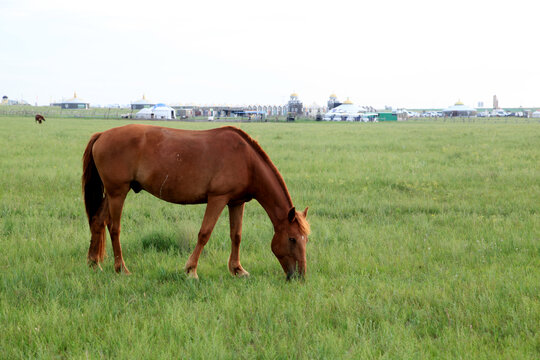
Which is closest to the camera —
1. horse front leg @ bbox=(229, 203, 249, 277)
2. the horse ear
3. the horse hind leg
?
the horse ear

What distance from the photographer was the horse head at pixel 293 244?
5.16 meters

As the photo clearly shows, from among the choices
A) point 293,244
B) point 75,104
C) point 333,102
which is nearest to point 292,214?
point 293,244

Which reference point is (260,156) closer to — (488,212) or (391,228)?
(391,228)

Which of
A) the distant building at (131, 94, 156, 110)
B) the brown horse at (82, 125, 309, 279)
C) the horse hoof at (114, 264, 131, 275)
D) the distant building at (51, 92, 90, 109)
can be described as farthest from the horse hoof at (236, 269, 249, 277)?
the distant building at (51, 92, 90, 109)

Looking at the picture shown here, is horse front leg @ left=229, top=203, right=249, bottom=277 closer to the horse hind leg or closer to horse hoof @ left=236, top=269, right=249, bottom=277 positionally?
horse hoof @ left=236, top=269, right=249, bottom=277

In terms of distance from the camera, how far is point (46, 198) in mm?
9523

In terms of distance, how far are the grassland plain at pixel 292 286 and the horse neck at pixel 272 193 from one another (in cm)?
79

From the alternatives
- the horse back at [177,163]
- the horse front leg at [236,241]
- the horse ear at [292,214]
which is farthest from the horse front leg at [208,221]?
the horse ear at [292,214]

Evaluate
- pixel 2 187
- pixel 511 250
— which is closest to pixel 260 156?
pixel 511 250

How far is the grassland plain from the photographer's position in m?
3.74

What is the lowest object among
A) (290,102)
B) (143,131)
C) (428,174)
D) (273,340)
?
(273,340)

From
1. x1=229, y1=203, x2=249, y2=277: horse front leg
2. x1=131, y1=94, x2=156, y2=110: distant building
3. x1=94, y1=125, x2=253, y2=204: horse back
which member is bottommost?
x1=229, y1=203, x2=249, y2=277: horse front leg

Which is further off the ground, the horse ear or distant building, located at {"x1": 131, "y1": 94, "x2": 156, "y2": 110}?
distant building, located at {"x1": 131, "y1": 94, "x2": 156, "y2": 110}

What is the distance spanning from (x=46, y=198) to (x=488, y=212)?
9.20m
